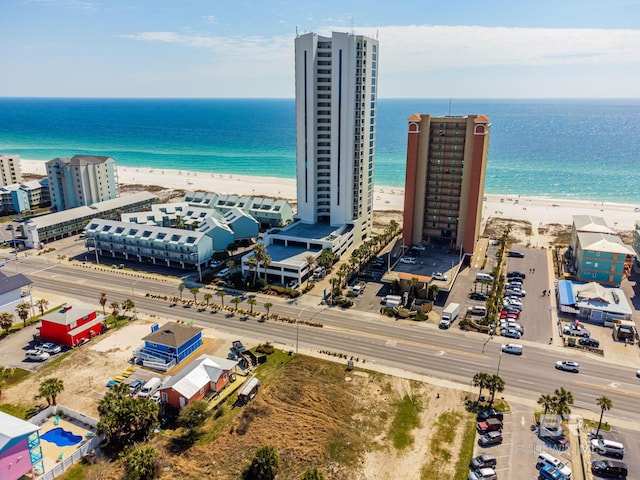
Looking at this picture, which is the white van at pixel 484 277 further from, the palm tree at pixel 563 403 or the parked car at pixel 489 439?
the parked car at pixel 489 439

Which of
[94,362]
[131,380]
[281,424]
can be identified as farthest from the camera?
[94,362]

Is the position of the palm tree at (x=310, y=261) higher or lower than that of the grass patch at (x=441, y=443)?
higher

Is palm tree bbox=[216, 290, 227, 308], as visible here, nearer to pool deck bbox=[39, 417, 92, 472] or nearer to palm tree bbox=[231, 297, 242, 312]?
palm tree bbox=[231, 297, 242, 312]

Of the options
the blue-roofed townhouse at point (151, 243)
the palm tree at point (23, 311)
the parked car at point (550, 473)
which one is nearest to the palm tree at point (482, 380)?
the parked car at point (550, 473)

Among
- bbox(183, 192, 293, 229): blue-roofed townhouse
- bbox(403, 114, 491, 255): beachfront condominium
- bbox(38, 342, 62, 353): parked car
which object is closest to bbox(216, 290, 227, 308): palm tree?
bbox(38, 342, 62, 353): parked car

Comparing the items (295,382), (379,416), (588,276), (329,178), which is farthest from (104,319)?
(588,276)

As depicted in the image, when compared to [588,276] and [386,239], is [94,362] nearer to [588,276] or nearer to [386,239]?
[386,239]

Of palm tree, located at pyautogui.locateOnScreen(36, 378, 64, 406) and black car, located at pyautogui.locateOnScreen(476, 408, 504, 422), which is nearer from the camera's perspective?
palm tree, located at pyautogui.locateOnScreen(36, 378, 64, 406)
